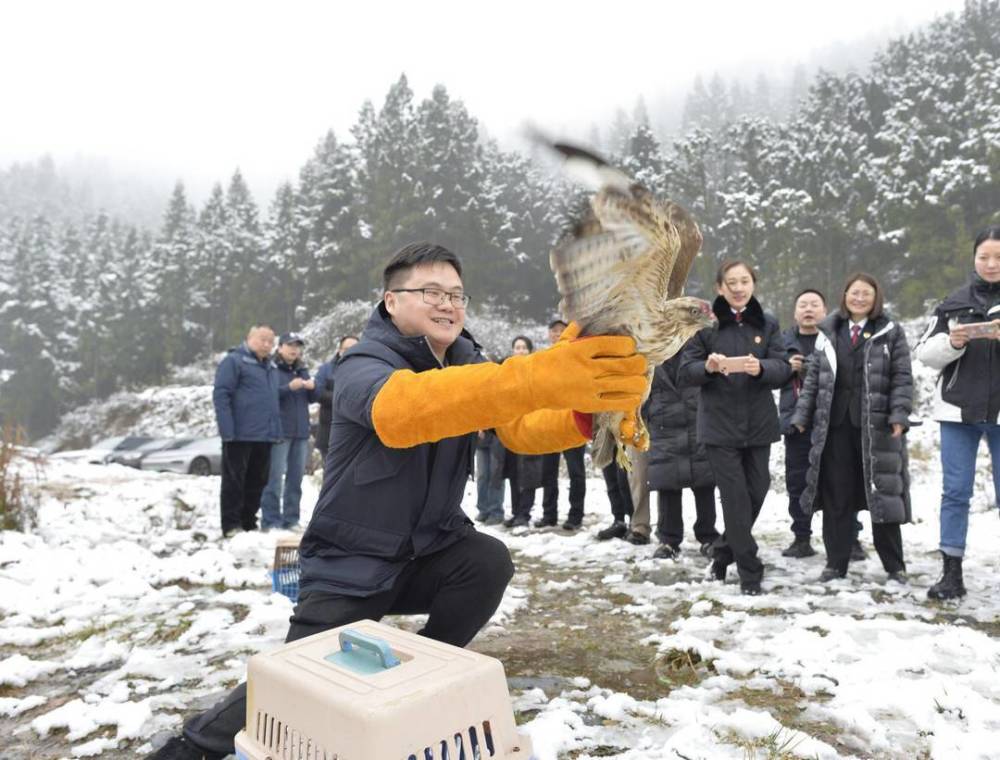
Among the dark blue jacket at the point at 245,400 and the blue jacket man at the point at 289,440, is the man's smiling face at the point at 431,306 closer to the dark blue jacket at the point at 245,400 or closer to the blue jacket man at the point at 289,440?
the dark blue jacket at the point at 245,400

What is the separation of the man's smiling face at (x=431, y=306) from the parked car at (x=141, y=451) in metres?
17.9

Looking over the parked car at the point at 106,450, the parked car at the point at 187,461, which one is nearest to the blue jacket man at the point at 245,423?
the parked car at the point at 187,461

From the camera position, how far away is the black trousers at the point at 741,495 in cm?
424

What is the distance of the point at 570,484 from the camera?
724 cm

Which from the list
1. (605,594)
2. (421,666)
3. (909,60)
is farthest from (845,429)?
(909,60)

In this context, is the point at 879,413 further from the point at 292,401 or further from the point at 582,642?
the point at 292,401

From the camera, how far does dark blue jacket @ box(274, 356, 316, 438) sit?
24.5 ft

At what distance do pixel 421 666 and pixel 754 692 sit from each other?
1795mm

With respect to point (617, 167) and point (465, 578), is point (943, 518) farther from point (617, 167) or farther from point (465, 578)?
point (617, 167)

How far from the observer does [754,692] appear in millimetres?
2752

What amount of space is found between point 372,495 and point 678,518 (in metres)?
3.79

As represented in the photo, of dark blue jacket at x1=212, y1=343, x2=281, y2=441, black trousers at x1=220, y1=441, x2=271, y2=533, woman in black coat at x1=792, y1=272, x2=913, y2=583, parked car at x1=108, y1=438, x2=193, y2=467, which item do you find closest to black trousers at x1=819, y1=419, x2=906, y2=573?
woman in black coat at x1=792, y1=272, x2=913, y2=583

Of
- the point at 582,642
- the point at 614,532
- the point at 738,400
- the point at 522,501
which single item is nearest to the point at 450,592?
the point at 582,642

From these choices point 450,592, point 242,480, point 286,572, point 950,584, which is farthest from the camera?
point 242,480
